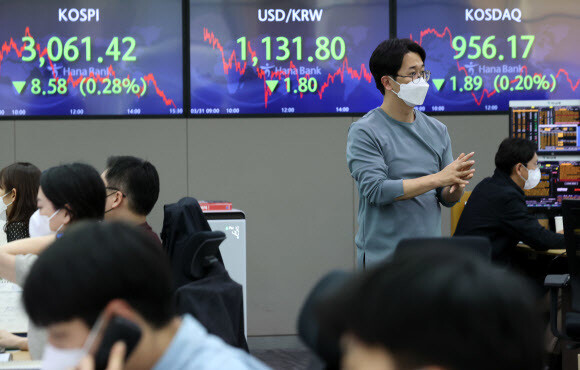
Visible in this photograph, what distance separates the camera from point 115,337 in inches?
35.9

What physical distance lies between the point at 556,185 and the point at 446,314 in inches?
171

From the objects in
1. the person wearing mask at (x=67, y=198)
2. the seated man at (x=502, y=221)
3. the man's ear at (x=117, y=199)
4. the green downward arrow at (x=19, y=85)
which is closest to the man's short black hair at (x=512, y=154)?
the seated man at (x=502, y=221)

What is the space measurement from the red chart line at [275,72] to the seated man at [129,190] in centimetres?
248

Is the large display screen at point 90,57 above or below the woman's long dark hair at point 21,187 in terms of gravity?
above

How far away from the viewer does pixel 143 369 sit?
98cm

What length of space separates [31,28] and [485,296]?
4.82 meters

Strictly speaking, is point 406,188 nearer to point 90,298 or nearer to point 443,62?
point 90,298

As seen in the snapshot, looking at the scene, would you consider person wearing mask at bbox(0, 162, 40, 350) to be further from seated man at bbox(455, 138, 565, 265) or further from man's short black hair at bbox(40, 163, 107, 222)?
seated man at bbox(455, 138, 565, 265)

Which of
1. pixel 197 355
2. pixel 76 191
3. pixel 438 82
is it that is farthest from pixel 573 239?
pixel 197 355

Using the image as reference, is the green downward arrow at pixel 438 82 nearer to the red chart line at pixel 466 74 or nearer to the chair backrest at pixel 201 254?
the red chart line at pixel 466 74

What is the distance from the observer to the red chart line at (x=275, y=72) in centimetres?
498

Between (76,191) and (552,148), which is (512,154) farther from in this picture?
(76,191)

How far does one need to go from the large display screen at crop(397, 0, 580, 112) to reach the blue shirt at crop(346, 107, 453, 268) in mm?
2704

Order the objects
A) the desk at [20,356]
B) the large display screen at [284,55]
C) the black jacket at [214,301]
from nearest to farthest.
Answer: the black jacket at [214,301] → the desk at [20,356] → the large display screen at [284,55]
